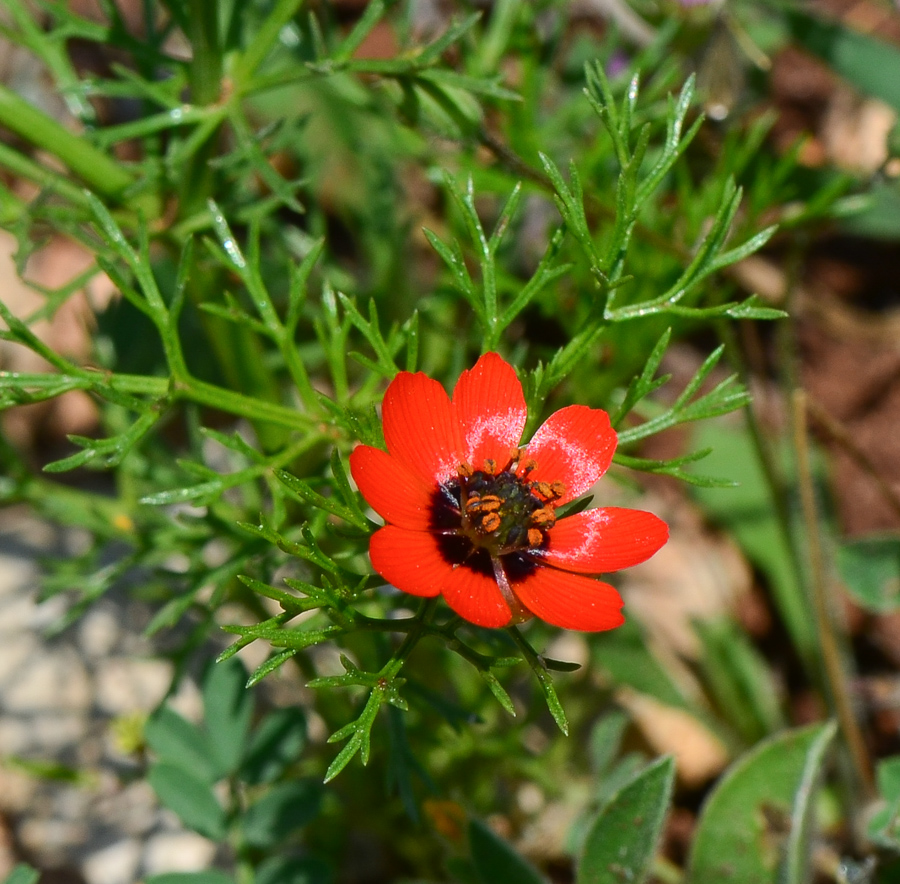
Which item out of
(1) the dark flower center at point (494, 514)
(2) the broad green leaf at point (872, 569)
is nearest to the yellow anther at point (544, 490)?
(1) the dark flower center at point (494, 514)

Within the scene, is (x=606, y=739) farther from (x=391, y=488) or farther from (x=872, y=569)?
(x=391, y=488)

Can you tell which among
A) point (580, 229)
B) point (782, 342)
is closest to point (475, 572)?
point (580, 229)

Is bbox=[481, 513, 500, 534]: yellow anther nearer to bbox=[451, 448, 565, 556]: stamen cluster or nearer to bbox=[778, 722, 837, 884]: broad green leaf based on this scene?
bbox=[451, 448, 565, 556]: stamen cluster

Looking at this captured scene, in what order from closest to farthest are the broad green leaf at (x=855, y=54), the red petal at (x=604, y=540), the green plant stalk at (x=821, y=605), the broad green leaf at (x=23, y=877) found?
the red petal at (x=604, y=540)
the broad green leaf at (x=23, y=877)
the green plant stalk at (x=821, y=605)
the broad green leaf at (x=855, y=54)

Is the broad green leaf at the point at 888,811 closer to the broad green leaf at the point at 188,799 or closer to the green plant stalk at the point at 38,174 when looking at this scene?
the broad green leaf at the point at 188,799

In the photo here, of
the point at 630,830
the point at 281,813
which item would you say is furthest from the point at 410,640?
the point at 281,813
